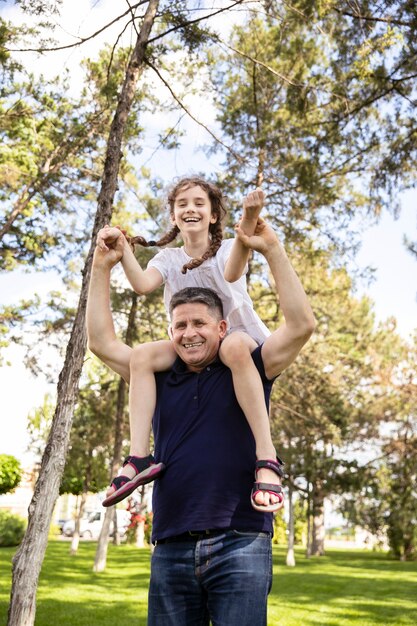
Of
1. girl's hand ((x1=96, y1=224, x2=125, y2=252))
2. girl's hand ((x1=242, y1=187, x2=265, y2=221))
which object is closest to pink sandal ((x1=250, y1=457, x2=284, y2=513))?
girl's hand ((x1=242, y1=187, x2=265, y2=221))

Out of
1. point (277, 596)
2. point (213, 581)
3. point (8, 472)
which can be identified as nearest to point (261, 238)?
point (213, 581)

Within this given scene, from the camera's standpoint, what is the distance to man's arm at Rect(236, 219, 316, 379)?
1957 millimetres

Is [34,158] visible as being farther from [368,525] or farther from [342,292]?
[368,525]

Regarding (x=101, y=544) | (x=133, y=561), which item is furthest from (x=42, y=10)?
(x=133, y=561)

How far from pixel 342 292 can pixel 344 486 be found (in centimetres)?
1212

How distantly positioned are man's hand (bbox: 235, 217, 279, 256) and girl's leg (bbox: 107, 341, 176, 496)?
481 millimetres

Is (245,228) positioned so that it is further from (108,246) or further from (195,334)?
(108,246)

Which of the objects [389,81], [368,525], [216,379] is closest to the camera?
[216,379]

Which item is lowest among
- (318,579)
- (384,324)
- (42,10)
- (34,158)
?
(318,579)

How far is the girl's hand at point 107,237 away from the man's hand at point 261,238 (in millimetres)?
408

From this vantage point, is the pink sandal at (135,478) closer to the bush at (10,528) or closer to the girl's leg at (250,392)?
the girl's leg at (250,392)

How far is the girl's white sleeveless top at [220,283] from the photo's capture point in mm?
2600

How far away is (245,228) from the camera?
6.62 ft

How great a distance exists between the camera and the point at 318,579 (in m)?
18.8
